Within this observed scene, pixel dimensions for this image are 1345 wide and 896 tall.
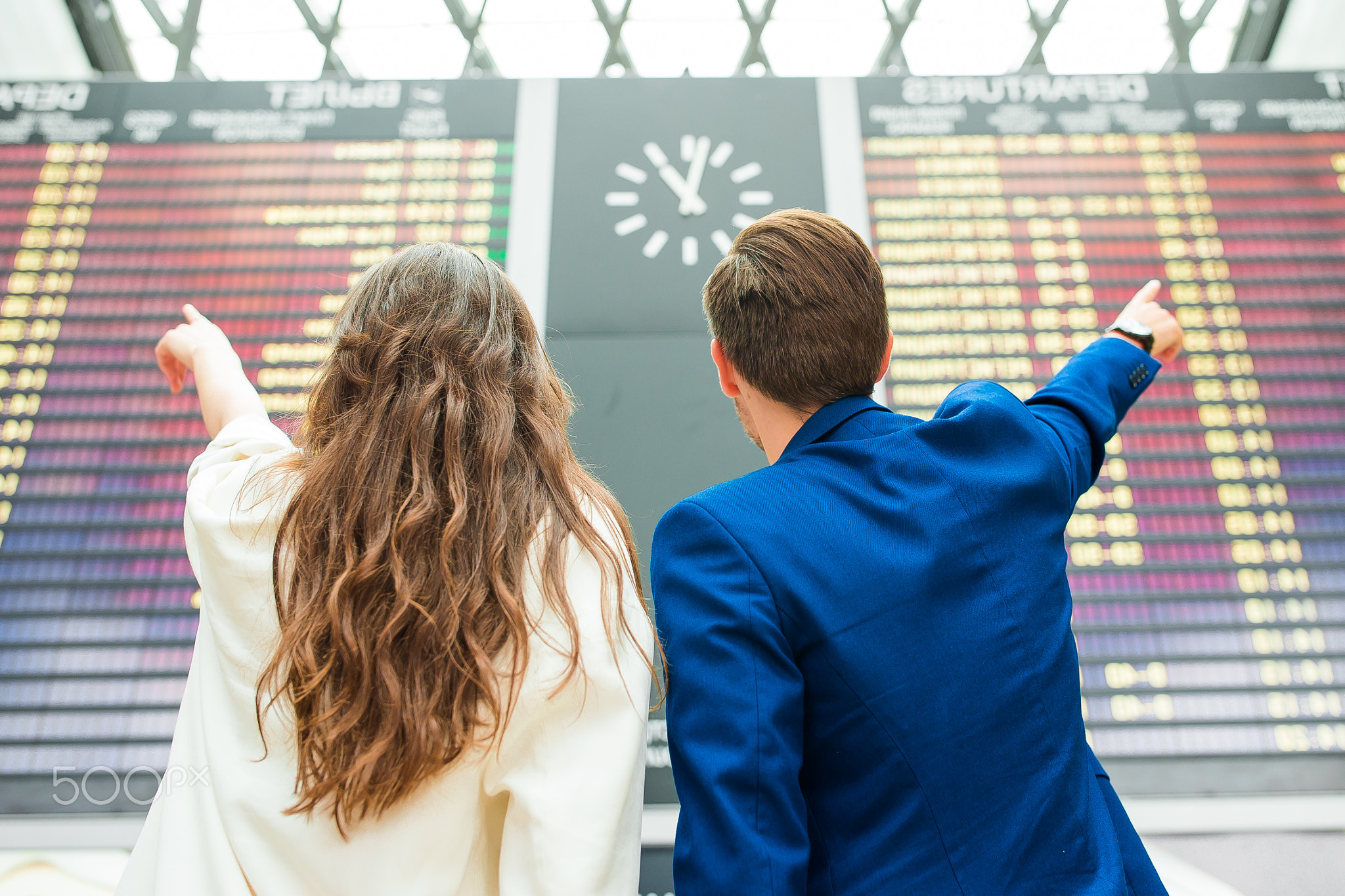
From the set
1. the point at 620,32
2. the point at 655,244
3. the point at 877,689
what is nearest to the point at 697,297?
the point at 655,244

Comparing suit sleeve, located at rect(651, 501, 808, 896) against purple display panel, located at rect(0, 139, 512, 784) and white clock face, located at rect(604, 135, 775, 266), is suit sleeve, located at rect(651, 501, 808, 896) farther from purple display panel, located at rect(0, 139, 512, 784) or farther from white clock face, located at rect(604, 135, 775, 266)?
purple display panel, located at rect(0, 139, 512, 784)

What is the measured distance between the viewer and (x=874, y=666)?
33.6 inches

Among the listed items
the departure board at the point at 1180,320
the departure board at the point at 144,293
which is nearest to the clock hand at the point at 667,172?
the departure board at the point at 144,293

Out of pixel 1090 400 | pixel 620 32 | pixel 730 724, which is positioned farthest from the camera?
pixel 620 32

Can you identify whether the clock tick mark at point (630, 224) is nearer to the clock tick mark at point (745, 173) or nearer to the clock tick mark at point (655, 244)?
the clock tick mark at point (655, 244)

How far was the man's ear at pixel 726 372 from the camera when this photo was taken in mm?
1110

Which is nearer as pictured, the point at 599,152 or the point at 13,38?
the point at 599,152

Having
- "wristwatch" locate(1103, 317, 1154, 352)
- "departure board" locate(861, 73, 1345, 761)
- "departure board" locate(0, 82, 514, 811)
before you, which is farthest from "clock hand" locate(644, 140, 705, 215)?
Answer: "wristwatch" locate(1103, 317, 1154, 352)

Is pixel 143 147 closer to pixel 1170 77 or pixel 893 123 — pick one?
pixel 893 123

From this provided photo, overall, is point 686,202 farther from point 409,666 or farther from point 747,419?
point 409,666

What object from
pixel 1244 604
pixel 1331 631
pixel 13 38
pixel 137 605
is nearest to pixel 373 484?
pixel 137 605

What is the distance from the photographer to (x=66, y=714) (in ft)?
6.14

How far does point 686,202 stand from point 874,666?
166cm

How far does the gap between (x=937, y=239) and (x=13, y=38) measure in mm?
3300
